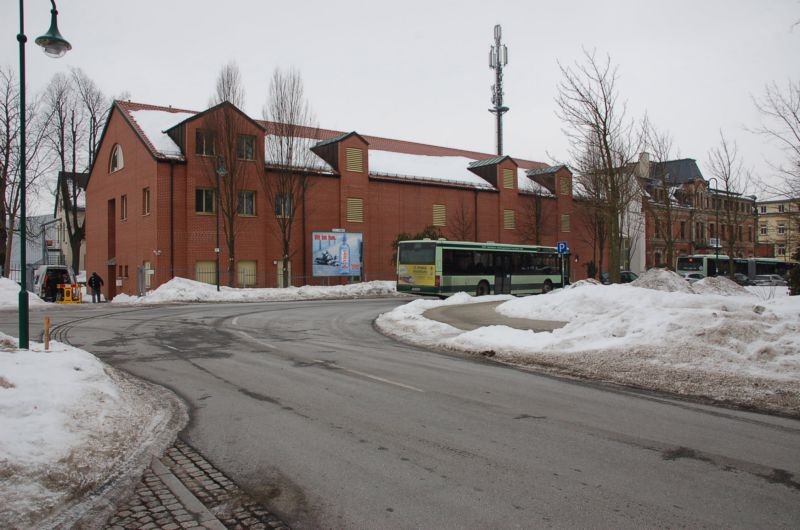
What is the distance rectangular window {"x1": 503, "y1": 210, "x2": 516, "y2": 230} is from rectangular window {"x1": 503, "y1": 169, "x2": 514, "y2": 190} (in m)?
2.11

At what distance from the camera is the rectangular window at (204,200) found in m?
36.7

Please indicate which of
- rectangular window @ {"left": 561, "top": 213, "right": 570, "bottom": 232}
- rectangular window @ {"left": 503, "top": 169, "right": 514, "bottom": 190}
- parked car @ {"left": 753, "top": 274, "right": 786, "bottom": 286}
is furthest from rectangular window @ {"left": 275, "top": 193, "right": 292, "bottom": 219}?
parked car @ {"left": 753, "top": 274, "right": 786, "bottom": 286}

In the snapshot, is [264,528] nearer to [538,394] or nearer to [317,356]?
[538,394]

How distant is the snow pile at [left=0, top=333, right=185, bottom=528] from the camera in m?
4.56

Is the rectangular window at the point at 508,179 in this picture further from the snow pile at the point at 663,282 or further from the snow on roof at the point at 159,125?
the snow pile at the point at 663,282

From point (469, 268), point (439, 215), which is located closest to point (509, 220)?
point (439, 215)

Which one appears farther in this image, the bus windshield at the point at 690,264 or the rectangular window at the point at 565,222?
the rectangular window at the point at 565,222

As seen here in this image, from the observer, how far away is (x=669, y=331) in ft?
39.5

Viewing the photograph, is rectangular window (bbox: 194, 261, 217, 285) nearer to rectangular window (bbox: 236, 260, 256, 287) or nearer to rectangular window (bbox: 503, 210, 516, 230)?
rectangular window (bbox: 236, 260, 256, 287)

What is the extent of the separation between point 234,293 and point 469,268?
13.0 meters

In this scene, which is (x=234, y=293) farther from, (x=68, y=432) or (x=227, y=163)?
(x=68, y=432)

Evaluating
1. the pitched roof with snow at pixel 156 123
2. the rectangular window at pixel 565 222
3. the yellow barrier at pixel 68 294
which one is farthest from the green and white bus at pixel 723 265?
the yellow barrier at pixel 68 294

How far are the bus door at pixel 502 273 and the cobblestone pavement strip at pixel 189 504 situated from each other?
29514mm

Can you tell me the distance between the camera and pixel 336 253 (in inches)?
1638
